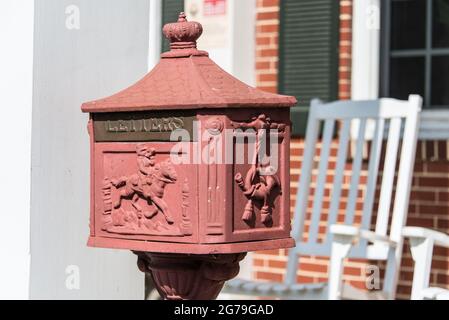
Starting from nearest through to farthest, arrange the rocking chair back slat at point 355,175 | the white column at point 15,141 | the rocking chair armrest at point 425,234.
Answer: the white column at point 15,141 < the rocking chair armrest at point 425,234 < the rocking chair back slat at point 355,175

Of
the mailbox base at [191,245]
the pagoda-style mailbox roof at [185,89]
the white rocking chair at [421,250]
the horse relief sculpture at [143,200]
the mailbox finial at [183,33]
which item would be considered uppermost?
the mailbox finial at [183,33]

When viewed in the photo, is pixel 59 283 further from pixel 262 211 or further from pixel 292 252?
pixel 292 252

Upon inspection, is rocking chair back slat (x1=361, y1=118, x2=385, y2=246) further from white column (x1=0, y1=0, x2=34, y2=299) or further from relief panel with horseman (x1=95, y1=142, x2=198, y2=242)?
relief panel with horseman (x1=95, y1=142, x2=198, y2=242)

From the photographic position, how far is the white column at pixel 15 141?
2662mm

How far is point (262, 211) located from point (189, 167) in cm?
21

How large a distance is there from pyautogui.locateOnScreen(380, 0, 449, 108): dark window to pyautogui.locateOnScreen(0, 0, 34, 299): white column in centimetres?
297

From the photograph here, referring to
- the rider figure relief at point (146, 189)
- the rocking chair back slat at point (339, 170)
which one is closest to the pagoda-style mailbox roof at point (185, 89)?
the rider figure relief at point (146, 189)

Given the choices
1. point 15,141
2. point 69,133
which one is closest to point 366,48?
point 69,133

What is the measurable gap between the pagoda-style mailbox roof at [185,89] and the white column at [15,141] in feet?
1.03

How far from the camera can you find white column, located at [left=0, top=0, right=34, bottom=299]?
266cm

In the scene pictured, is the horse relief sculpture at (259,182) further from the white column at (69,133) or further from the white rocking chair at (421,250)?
the white rocking chair at (421,250)

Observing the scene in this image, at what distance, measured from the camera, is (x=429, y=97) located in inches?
207

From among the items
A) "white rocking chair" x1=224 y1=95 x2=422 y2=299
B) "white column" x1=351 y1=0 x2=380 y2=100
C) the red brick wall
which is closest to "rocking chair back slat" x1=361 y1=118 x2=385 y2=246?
"white rocking chair" x1=224 y1=95 x2=422 y2=299

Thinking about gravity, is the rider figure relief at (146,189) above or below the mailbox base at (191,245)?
above
